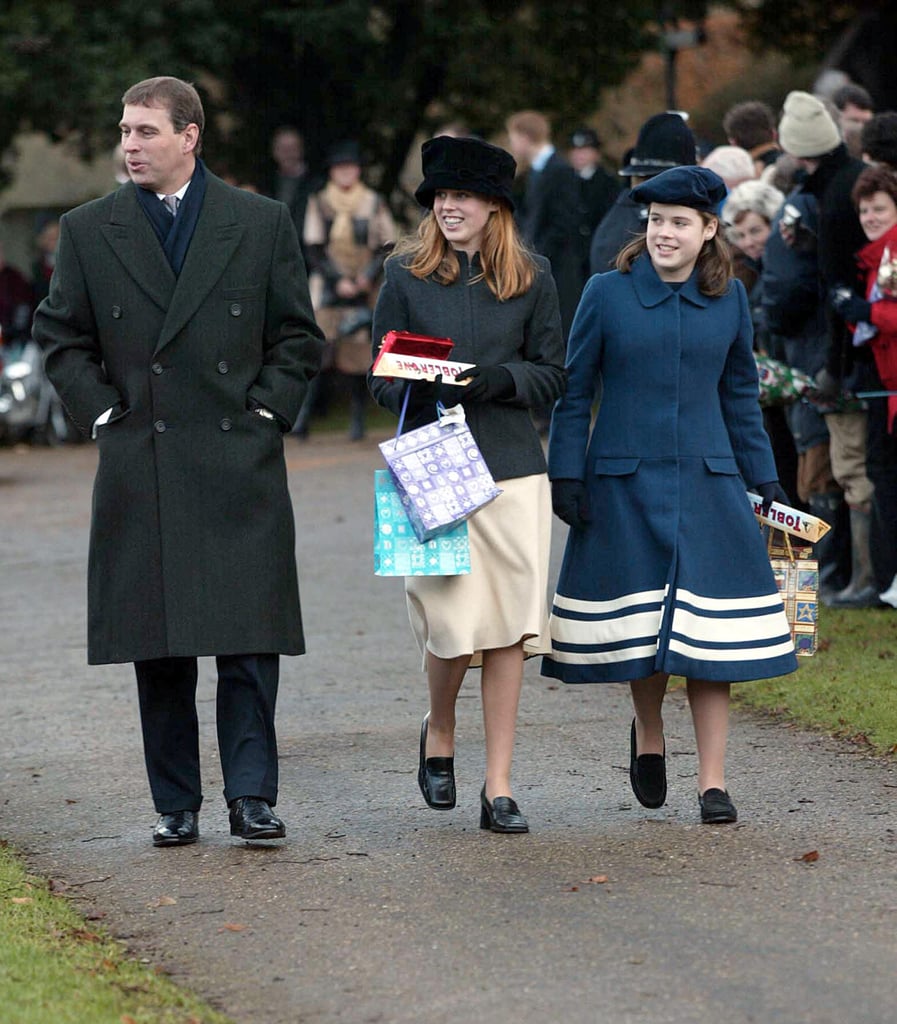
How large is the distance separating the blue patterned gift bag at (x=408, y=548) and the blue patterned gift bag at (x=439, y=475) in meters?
0.03

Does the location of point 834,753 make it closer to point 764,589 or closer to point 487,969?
point 764,589

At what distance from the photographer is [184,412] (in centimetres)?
570

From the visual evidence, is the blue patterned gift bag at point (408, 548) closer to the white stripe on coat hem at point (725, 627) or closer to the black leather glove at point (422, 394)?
the black leather glove at point (422, 394)

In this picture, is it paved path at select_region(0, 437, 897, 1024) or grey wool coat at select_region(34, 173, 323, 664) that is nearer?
paved path at select_region(0, 437, 897, 1024)

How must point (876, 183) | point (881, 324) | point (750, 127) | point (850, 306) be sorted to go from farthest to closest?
point (750, 127) < point (850, 306) < point (881, 324) < point (876, 183)

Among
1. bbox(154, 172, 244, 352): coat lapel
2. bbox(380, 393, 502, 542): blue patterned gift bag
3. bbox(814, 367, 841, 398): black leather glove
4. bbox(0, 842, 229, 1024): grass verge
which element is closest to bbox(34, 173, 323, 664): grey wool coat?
bbox(154, 172, 244, 352): coat lapel

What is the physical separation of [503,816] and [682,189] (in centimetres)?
177

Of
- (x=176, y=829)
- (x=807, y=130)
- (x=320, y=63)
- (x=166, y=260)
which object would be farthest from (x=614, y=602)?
(x=320, y=63)

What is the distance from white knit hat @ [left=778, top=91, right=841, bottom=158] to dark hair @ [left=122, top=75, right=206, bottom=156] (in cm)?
360

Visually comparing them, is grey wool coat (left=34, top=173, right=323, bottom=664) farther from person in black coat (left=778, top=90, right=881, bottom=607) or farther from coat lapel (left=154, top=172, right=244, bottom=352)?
person in black coat (left=778, top=90, right=881, bottom=607)

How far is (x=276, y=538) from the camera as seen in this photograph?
581cm

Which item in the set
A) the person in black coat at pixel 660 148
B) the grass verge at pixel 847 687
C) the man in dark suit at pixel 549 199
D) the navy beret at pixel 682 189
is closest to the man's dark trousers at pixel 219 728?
the navy beret at pixel 682 189

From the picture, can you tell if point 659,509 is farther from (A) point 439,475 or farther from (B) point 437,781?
(B) point 437,781

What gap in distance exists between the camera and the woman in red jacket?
816cm
